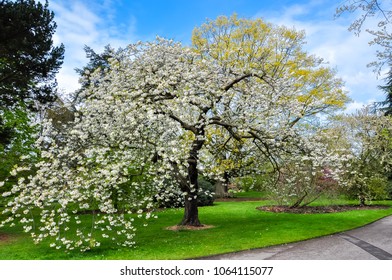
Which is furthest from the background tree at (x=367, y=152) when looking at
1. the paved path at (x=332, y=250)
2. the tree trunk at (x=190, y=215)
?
the tree trunk at (x=190, y=215)

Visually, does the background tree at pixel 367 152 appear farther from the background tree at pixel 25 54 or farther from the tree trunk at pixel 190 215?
the background tree at pixel 25 54

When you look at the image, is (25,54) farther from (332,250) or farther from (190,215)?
(332,250)

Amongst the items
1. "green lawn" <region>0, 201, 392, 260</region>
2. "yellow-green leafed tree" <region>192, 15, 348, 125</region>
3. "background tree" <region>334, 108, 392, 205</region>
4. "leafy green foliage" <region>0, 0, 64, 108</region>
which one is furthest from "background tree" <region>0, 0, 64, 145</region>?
"background tree" <region>334, 108, 392, 205</region>

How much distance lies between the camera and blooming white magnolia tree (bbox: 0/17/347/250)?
1053cm

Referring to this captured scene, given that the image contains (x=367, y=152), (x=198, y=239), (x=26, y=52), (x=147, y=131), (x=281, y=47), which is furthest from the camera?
(x=281, y=47)

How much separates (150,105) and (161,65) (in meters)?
2.93

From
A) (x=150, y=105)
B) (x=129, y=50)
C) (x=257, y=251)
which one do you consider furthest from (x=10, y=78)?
(x=257, y=251)

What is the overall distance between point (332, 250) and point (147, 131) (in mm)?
7455

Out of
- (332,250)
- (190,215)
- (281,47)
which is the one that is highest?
(281,47)

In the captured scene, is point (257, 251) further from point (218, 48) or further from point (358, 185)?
point (218, 48)

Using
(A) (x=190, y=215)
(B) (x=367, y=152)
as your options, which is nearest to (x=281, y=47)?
(B) (x=367, y=152)

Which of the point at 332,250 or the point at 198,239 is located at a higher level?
the point at 198,239

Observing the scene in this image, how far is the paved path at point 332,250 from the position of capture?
32.4 feet

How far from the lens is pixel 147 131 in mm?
12180
